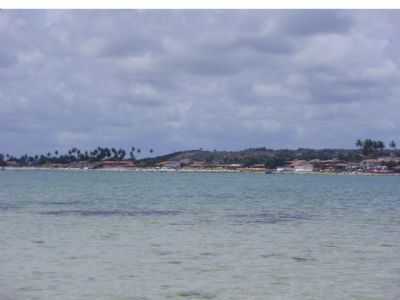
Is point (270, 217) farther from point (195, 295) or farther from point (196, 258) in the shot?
point (195, 295)

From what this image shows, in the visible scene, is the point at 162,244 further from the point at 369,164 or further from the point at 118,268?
the point at 369,164

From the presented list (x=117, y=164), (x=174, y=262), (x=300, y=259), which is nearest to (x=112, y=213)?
(x=174, y=262)

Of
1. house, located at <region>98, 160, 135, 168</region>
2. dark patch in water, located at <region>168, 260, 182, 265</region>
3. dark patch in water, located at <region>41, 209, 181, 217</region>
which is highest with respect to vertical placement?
house, located at <region>98, 160, 135, 168</region>

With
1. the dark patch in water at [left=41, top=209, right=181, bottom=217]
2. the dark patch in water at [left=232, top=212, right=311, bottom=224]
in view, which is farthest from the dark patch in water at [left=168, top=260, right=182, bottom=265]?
the dark patch in water at [left=41, top=209, right=181, bottom=217]

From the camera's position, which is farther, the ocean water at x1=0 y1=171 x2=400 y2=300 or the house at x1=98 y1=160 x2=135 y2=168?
the house at x1=98 y1=160 x2=135 y2=168

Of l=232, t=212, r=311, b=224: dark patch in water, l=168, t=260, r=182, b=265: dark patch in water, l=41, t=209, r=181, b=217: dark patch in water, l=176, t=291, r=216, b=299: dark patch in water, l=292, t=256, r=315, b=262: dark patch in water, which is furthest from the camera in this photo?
l=41, t=209, r=181, b=217: dark patch in water

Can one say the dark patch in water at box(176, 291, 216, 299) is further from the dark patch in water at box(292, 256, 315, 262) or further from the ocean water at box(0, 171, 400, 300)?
the dark patch in water at box(292, 256, 315, 262)

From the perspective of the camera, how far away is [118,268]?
13.7 meters

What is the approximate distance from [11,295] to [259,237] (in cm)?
962

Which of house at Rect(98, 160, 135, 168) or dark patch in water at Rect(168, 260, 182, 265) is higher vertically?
house at Rect(98, 160, 135, 168)

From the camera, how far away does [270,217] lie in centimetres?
2727

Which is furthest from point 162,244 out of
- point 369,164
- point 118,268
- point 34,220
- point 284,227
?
point 369,164

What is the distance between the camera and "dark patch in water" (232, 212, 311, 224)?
2505 centimetres

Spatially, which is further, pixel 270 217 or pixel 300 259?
pixel 270 217
